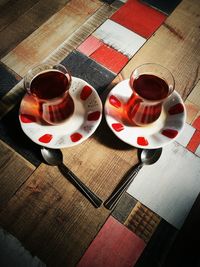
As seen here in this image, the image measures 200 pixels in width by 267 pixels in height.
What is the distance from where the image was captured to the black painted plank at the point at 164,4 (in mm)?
1253

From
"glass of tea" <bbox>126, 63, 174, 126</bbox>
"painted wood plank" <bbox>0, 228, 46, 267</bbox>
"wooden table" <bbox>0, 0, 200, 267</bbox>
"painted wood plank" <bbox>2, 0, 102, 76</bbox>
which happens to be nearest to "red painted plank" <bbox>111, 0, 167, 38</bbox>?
"wooden table" <bbox>0, 0, 200, 267</bbox>

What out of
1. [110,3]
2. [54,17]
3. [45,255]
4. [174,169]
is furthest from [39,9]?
[45,255]

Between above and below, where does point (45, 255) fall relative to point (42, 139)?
below

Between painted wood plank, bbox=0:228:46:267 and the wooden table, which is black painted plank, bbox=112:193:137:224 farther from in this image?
painted wood plank, bbox=0:228:46:267

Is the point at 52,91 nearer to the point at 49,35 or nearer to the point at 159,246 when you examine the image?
the point at 49,35

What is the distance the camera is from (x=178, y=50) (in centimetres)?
114

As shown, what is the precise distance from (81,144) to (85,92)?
0.18 metres

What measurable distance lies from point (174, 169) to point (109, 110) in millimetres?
307

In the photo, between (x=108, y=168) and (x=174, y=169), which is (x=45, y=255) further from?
(x=174, y=169)

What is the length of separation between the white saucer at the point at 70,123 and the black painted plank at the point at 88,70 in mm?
145

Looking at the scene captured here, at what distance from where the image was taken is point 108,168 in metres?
0.88

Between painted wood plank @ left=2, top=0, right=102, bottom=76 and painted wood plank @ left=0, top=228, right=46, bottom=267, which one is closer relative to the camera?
painted wood plank @ left=0, top=228, right=46, bottom=267

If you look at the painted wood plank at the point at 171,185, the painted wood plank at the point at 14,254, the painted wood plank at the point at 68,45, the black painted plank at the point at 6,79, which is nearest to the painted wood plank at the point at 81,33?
the painted wood plank at the point at 68,45

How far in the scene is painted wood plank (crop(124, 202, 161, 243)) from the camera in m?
0.80
